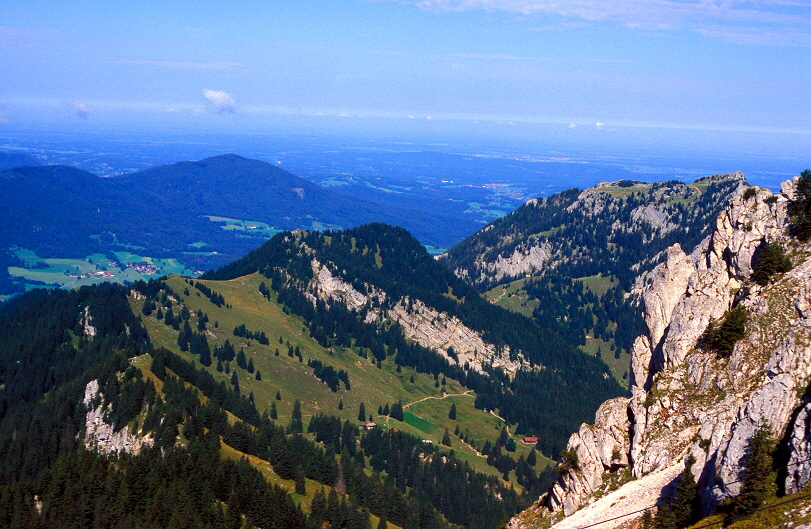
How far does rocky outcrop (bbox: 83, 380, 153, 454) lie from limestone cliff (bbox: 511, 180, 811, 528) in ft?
215

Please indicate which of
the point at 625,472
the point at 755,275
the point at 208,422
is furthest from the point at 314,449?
the point at 755,275

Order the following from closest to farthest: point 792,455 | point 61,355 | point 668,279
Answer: point 792,455, point 668,279, point 61,355

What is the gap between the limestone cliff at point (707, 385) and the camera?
45.1 meters

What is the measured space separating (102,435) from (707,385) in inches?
3671

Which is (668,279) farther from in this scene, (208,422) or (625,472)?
(208,422)

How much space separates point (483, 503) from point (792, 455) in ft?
327

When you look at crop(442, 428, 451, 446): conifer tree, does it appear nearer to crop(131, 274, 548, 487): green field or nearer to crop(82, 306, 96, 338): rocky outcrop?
crop(131, 274, 548, 487): green field

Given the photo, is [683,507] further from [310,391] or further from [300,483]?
[310,391]

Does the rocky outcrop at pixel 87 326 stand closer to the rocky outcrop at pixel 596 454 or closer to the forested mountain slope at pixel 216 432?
the forested mountain slope at pixel 216 432

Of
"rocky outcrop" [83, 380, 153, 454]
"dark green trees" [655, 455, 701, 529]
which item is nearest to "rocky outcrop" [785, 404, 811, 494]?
"dark green trees" [655, 455, 701, 529]

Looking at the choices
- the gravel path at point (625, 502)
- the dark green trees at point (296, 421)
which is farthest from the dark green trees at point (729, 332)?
the dark green trees at point (296, 421)

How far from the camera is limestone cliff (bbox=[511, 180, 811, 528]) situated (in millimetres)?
45062

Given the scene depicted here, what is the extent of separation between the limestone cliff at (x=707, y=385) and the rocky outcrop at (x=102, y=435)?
65510 millimetres

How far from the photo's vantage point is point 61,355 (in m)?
147
